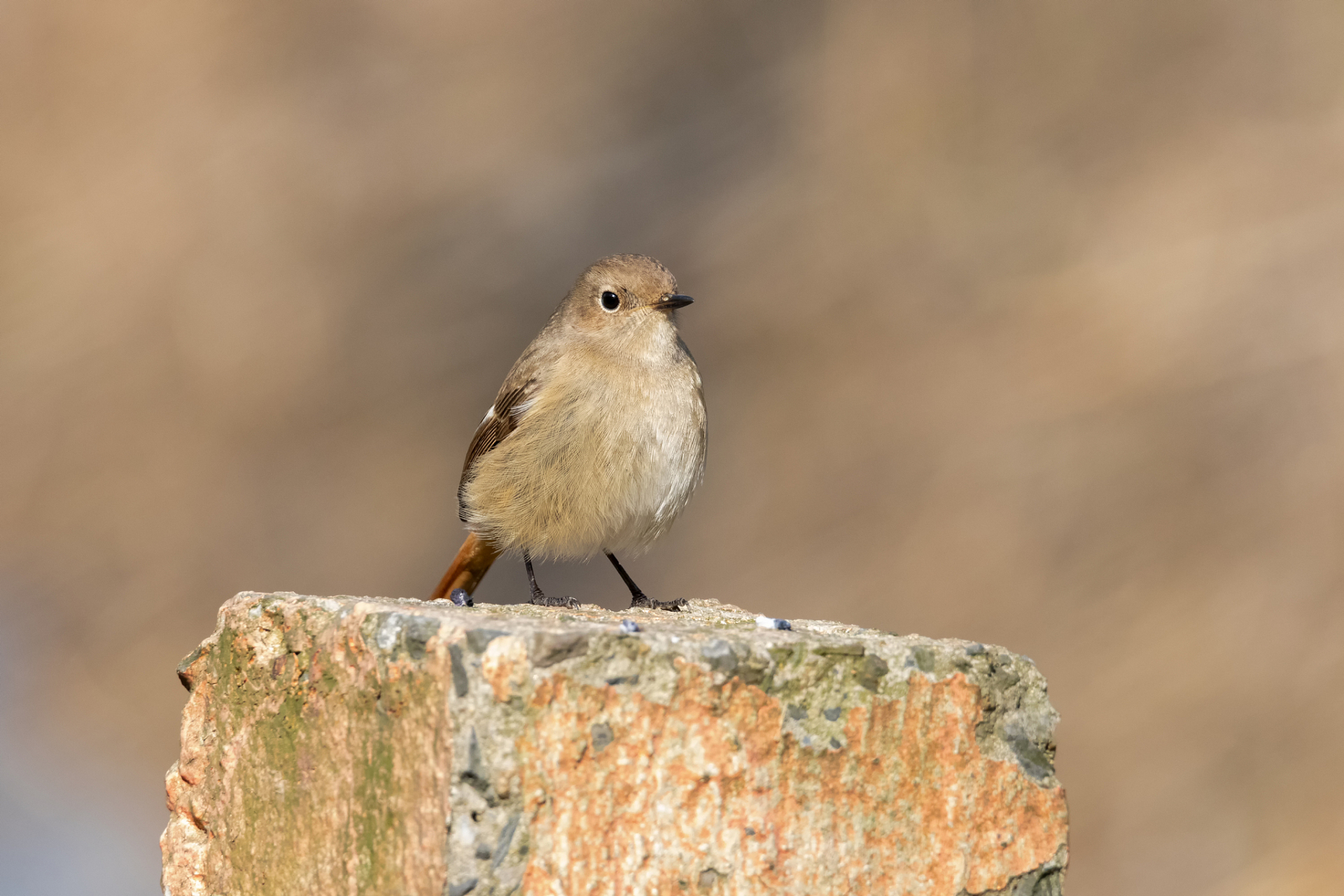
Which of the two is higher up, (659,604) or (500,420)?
(500,420)

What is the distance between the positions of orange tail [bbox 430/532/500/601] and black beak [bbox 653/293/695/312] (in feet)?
2.96

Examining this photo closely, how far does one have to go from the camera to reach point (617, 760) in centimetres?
185

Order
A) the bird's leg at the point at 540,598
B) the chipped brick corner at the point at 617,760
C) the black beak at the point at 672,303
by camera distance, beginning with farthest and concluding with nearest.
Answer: the black beak at the point at 672,303 < the bird's leg at the point at 540,598 < the chipped brick corner at the point at 617,760

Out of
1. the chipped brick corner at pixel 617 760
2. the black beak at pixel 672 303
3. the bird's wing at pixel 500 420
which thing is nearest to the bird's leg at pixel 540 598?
the bird's wing at pixel 500 420

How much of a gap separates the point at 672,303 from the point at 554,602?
40.5 inches

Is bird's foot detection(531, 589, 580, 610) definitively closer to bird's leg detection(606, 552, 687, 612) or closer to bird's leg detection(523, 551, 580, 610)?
bird's leg detection(523, 551, 580, 610)

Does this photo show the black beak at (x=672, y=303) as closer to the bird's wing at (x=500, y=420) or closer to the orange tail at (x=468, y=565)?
the bird's wing at (x=500, y=420)

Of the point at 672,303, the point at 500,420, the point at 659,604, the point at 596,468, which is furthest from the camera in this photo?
the point at 500,420

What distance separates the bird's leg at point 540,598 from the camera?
352cm

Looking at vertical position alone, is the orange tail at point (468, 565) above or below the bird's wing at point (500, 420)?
below

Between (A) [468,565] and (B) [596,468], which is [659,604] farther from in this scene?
(A) [468,565]

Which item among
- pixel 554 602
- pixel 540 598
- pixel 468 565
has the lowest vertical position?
pixel 554 602

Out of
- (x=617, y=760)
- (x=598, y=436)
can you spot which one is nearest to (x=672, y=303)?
(x=598, y=436)

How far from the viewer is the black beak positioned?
4.16m
